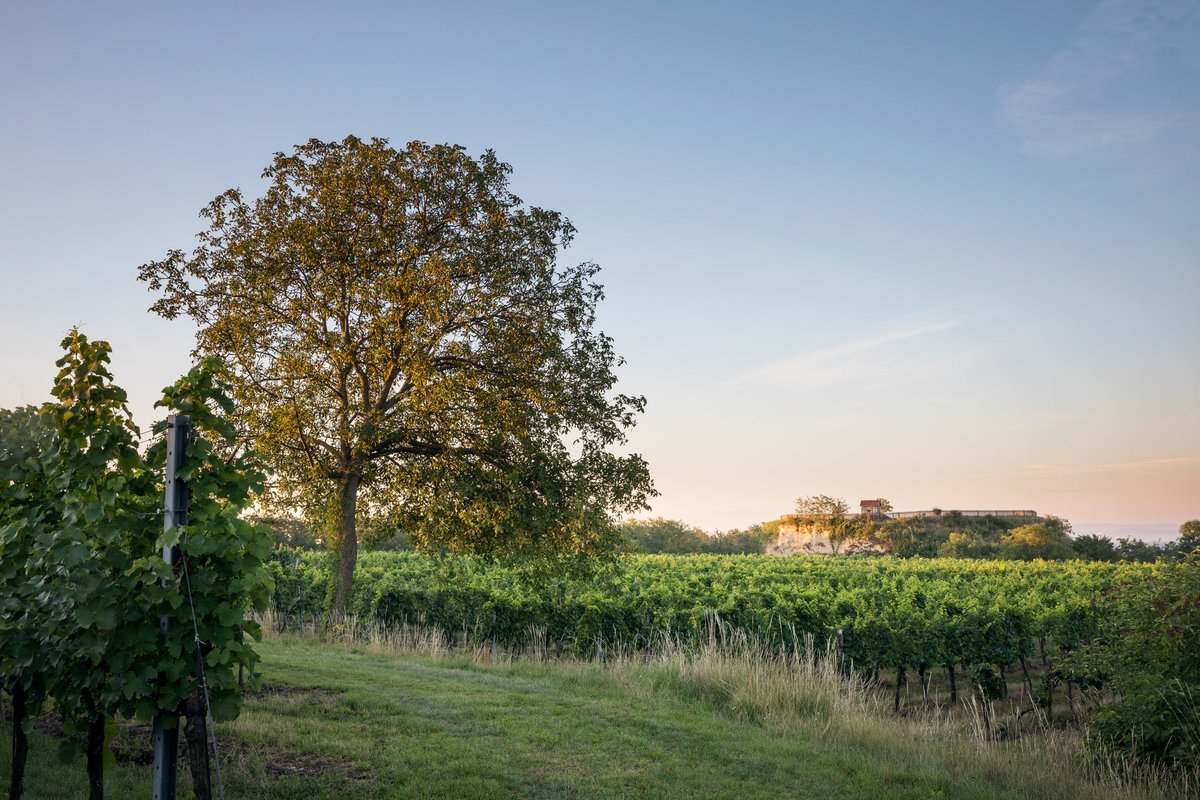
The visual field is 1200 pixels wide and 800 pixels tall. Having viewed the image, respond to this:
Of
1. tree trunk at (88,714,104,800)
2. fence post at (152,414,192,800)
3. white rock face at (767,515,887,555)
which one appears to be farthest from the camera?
white rock face at (767,515,887,555)

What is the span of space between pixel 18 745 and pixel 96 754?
72 centimetres

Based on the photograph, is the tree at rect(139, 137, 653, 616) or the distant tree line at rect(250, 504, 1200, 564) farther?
the distant tree line at rect(250, 504, 1200, 564)

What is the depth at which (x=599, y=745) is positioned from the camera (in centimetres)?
873

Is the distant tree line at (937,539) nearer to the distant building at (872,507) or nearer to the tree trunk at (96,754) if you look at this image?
the distant building at (872,507)

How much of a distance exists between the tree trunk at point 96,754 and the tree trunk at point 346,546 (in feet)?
37.7

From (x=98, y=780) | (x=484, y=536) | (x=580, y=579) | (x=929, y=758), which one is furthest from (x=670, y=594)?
(x=98, y=780)

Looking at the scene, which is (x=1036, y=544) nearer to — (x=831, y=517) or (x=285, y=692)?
(x=831, y=517)

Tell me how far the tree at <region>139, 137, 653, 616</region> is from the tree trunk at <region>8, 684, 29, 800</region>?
30.7 ft

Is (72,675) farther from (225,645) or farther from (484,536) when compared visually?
(484,536)

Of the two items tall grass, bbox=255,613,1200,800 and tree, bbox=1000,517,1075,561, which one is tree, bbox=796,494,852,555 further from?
tall grass, bbox=255,613,1200,800

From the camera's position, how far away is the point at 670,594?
18.4 meters

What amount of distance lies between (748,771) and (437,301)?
9.57m

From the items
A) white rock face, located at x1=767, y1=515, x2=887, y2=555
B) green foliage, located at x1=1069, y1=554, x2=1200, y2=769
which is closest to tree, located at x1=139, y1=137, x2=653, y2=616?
green foliage, located at x1=1069, y1=554, x2=1200, y2=769

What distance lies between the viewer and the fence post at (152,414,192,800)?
4732 mm
